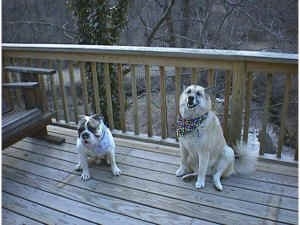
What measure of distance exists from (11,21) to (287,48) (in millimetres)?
5438

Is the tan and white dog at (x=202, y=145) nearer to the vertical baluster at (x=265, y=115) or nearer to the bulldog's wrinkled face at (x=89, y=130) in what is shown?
the vertical baluster at (x=265, y=115)

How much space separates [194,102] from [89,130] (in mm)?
766

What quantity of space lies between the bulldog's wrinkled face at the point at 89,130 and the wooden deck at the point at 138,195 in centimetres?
39

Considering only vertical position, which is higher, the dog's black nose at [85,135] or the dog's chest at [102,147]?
the dog's black nose at [85,135]

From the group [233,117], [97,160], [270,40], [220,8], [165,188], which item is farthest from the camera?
[220,8]

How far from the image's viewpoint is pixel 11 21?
20.3ft

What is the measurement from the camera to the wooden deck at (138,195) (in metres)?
1.89

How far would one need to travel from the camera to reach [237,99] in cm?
230

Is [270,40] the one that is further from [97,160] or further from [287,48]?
[97,160]

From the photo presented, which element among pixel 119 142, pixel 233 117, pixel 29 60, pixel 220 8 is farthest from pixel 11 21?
pixel 233 117

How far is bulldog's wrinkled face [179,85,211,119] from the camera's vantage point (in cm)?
192

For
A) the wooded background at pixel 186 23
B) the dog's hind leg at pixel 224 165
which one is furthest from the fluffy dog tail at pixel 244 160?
the wooded background at pixel 186 23

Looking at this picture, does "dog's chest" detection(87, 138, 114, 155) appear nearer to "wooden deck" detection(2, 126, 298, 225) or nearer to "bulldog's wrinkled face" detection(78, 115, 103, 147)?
"bulldog's wrinkled face" detection(78, 115, 103, 147)

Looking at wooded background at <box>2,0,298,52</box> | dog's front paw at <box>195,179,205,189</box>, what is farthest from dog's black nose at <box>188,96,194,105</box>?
wooded background at <box>2,0,298,52</box>
